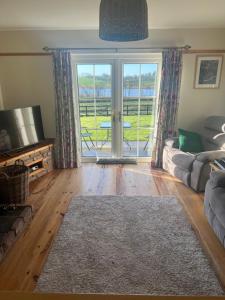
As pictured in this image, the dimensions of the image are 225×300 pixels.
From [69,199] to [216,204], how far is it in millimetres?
1871

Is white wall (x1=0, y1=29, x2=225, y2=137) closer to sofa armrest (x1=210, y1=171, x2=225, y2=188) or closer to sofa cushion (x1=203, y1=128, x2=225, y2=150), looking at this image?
sofa cushion (x1=203, y1=128, x2=225, y2=150)

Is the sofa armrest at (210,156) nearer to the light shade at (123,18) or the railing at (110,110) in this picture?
the railing at (110,110)

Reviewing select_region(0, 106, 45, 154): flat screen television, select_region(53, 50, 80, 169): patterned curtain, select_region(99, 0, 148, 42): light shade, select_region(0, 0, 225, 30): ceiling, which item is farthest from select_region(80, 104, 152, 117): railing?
select_region(99, 0, 148, 42): light shade

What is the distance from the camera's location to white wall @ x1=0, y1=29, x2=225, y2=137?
3.70m

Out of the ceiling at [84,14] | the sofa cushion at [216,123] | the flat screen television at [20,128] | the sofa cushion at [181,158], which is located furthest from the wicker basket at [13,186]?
the sofa cushion at [216,123]

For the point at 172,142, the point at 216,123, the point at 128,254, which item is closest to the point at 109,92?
the point at 172,142

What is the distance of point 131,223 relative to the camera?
2.46 metres

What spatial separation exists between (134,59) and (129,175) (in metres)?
2.10

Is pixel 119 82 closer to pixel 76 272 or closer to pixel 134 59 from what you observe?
pixel 134 59

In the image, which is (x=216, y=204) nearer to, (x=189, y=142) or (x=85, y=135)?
(x=189, y=142)

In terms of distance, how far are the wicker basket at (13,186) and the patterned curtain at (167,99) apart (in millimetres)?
2380

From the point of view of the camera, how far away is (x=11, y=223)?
2.28 m

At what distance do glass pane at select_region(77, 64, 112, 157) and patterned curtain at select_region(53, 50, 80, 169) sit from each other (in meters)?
0.23

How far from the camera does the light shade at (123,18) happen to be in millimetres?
1320
